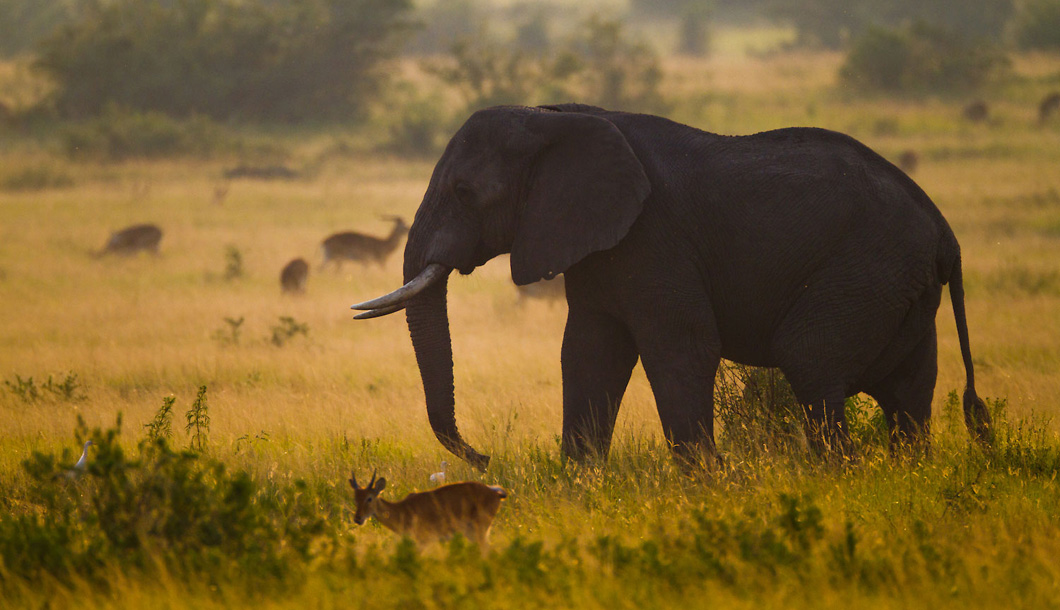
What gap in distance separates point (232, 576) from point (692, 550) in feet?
6.25

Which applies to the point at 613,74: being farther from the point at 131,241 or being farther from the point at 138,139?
the point at 131,241

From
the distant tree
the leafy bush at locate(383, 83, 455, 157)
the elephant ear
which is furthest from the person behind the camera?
the distant tree

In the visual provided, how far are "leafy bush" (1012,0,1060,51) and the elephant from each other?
50.4 meters

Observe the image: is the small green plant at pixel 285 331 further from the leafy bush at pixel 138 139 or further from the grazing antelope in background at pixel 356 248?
the leafy bush at pixel 138 139

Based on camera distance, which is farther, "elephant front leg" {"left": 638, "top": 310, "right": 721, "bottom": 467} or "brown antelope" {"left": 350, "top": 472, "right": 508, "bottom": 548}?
"elephant front leg" {"left": 638, "top": 310, "right": 721, "bottom": 467}

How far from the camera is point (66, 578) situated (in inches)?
182

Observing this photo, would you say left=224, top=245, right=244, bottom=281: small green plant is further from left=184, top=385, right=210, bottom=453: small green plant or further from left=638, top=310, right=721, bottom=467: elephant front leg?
left=638, top=310, right=721, bottom=467: elephant front leg

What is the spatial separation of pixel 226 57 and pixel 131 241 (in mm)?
28676

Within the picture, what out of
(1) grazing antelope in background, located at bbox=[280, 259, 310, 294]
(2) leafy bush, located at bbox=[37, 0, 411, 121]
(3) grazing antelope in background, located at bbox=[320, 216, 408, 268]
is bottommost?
(1) grazing antelope in background, located at bbox=[280, 259, 310, 294]

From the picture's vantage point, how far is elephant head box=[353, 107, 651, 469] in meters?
5.89

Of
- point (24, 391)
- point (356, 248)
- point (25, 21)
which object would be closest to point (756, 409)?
point (24, 391)

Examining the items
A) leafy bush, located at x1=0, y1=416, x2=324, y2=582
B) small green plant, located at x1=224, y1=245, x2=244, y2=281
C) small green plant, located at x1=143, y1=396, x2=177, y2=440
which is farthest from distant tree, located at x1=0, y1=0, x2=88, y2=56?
leafy bush, located at x1=0, y1=416, x2=324, y2=582

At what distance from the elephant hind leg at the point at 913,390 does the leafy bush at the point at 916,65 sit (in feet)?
123

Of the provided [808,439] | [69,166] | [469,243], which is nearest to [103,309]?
[469,243]
